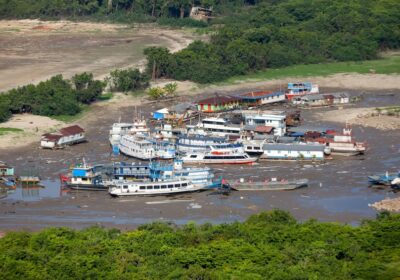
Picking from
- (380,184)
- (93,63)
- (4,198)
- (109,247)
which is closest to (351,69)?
(93,63)

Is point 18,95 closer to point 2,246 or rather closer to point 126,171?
point 126,171

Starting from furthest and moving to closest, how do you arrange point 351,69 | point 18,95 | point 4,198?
point 351,69 → point 18,95 → point 4,198

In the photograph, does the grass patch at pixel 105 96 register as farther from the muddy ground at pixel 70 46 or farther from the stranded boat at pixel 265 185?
the stranded boat at pixel 265 185

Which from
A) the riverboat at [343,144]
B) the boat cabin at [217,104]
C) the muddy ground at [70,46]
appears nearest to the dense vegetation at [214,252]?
the riverboat at [343,144]

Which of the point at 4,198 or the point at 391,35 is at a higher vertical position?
the point at 391,35

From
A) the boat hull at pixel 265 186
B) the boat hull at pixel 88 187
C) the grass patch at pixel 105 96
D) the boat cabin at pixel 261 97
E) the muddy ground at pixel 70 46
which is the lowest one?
the boat hull at pixel 88 187

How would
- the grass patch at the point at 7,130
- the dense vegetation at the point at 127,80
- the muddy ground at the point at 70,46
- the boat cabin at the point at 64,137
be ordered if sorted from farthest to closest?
the muddy ground at the point at 70,46 → the dense vegetation at the point at 127,80 → the grass patch at the point at 7,130 → the boat cabin at the point at 64,137

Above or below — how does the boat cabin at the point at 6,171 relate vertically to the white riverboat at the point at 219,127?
below
